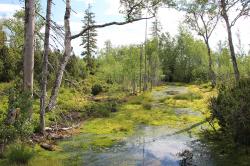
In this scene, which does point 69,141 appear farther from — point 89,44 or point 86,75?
point 89,44

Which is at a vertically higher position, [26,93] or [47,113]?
[26,93]

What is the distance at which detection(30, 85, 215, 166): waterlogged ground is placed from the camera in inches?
540

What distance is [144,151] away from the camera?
15.3 meters

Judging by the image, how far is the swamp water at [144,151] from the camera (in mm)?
13523

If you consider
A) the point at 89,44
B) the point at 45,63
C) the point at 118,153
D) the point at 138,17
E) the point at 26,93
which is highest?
the point at 89,44

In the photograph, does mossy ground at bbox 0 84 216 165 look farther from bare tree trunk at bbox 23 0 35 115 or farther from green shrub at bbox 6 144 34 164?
bare tree trunk at bbox 23 0 35 115

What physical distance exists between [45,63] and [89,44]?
68979mm

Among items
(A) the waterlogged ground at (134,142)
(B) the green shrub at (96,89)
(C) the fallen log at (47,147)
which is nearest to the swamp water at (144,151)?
(A) the waterlogged ground at (134,142)

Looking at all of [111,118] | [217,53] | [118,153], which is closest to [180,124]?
[111,118]

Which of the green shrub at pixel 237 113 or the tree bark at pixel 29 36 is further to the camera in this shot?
the green shrub at pixel 237 113

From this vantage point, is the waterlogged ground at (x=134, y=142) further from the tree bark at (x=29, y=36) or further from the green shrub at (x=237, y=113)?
the tree bark at (x=29, y=36)

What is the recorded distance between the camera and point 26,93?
12.5m

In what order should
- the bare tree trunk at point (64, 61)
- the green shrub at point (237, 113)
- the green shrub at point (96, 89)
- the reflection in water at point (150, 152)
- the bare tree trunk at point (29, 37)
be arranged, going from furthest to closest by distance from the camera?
the green shrub at point (96, 89), the bare tree trunk at point (64, 61), the green shrub at point (237, 113), the reflection in water at point (150, 152), the bare tree trunk at point (29, 37)

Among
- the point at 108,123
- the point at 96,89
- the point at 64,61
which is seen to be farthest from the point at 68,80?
the point at 96,89
